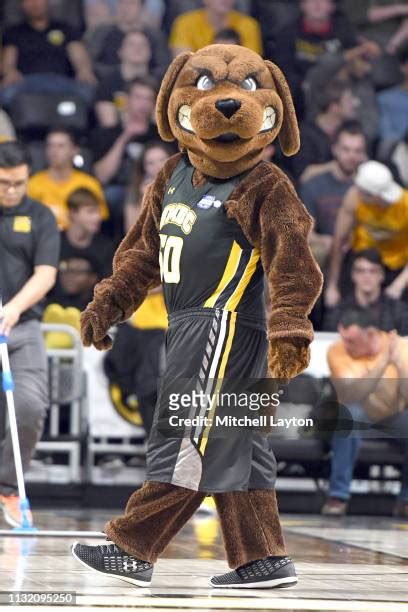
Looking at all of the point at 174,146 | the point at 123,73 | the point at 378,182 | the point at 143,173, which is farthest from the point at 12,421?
the point at 123,73

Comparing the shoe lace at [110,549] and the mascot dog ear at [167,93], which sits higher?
the mascot dog ear at [167,93]

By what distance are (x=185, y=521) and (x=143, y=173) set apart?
6.50 metres

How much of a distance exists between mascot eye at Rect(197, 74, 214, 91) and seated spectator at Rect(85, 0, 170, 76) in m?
7.59

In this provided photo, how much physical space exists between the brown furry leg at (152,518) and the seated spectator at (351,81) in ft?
26.3

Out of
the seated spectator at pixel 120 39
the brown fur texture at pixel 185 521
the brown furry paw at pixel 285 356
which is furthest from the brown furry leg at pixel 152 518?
the seated spectator at pixel 120 39

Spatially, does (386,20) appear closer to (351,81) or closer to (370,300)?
(351,81)

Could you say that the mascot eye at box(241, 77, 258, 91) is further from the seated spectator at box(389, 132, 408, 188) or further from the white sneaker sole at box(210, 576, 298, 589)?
the seated spectator at box(389, 132, 408, 188)

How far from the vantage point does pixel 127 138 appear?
12766 mm

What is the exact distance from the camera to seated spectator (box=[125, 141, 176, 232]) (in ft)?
38.9

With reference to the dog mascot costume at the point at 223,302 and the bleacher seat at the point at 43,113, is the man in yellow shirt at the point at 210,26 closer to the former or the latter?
the bleacher seat at the point at 43,113

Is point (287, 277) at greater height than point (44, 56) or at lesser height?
greater

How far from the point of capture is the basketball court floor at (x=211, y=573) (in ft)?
17.8

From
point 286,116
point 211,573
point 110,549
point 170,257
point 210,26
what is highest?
point 286,116

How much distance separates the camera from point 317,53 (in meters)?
13.9
